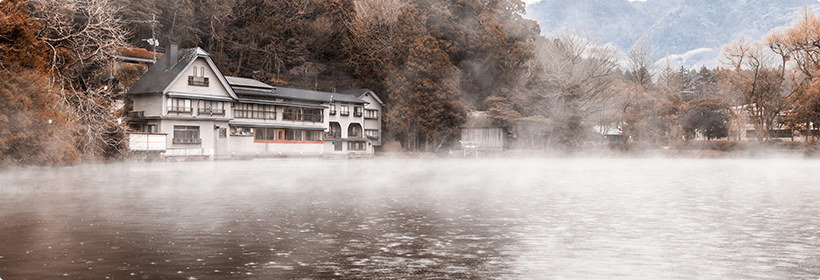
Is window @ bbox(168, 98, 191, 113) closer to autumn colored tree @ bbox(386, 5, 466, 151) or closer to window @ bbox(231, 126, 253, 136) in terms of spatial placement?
window @ bbox(231, 126, 253, 136)

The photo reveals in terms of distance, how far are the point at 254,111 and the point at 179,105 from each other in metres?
8.93

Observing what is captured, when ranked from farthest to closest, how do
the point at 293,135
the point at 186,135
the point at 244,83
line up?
1. the point at 293,135
2. the point at 244,83
3. the point at 186,135

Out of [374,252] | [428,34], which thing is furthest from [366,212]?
[428,34]

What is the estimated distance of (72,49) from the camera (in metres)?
35.8

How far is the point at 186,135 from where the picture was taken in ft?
185

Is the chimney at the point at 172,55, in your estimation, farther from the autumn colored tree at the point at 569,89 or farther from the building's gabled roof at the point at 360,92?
the autumn colored tree at the point at 569,89

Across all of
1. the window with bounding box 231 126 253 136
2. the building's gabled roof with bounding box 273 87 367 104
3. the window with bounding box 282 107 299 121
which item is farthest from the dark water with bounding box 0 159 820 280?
the building's gabled roof with bounding box 273 87 367 104

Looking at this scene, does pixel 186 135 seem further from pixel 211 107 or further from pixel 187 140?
pixel 211 107

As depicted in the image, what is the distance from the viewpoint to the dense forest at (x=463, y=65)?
198ft

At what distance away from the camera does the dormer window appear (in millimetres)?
57369

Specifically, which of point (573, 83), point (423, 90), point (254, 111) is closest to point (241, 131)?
point (254, 111)

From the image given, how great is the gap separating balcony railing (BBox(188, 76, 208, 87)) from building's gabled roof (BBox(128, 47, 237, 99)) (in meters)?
1.26

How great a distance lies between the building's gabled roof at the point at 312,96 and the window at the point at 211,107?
6.94m

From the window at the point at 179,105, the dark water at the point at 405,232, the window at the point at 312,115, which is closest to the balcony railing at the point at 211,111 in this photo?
the window at the point at 179,105
